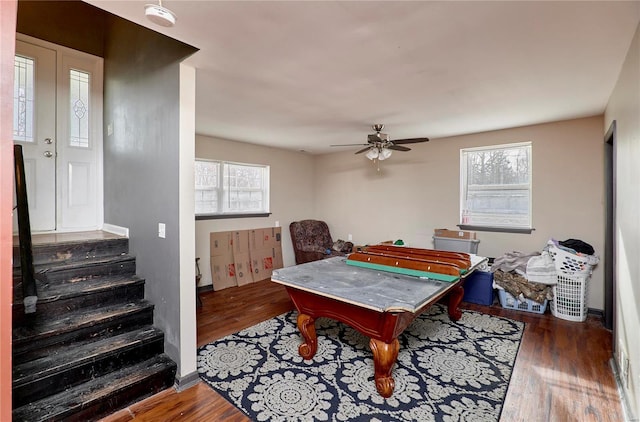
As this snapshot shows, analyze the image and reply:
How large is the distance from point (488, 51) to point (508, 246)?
10.0ft

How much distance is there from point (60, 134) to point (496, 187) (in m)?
5.66

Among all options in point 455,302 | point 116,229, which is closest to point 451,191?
point 455,302

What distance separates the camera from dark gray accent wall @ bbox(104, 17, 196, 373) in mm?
2299

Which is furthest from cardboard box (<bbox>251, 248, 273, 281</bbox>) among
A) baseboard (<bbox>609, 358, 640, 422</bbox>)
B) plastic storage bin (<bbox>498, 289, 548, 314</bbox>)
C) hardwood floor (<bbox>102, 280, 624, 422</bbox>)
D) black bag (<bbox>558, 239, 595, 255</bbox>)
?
baseboard (<bbox>609, 358, 640, 422</bbox>)

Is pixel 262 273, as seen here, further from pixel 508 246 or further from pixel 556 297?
pixel 556 297

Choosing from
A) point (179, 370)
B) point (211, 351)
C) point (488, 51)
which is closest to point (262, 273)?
point (211, 351)

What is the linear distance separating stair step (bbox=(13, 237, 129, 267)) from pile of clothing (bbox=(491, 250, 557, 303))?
14.6ft

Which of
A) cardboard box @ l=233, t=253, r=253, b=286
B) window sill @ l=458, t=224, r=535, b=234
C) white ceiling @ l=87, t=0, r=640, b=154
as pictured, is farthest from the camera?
cardboard box @ l=233, t=253, r=253, b=286

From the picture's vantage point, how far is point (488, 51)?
2.04 meters

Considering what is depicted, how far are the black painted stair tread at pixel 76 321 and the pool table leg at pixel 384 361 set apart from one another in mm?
1925

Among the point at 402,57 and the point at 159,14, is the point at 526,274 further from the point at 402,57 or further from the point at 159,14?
the point at 159,14

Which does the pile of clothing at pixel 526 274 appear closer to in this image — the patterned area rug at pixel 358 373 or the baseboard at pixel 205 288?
the patterned area rug at pixel 358 373

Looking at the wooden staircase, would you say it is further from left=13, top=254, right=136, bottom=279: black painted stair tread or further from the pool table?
the pool table

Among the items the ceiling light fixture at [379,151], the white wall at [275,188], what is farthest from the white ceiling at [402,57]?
the white wall at [275,188]
